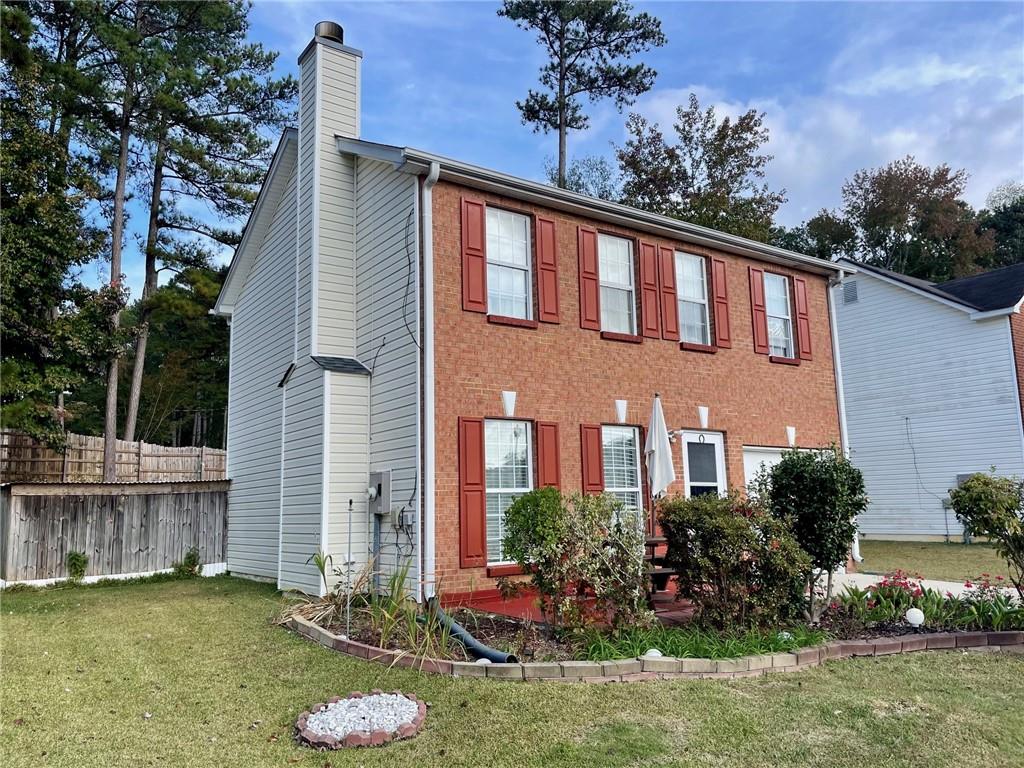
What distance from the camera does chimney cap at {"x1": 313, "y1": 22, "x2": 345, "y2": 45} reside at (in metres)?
10.5

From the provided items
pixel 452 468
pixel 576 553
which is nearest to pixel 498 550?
pixel 452 468

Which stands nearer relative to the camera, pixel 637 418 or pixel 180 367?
pixel 637 418

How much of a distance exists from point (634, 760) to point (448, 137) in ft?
59.9

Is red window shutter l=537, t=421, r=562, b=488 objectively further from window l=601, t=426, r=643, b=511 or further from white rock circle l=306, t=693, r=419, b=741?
white rock circle l=306, t=693, r=419, b=741

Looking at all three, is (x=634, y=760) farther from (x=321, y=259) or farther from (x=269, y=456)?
(x=269, y=456)

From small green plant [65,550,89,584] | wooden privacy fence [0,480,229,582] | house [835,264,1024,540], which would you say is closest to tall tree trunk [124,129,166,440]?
wooden privacy fence [0,480,229,582]

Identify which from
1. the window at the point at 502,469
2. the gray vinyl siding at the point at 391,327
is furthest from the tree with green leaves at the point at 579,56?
the window at the point at 502,469

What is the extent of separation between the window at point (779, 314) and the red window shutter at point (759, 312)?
0.27 meters

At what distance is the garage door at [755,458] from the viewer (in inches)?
456

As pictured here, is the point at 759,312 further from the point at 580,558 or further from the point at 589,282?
the point at 580,558

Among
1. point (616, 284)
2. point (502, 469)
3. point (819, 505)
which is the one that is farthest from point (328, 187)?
point (819, 505)

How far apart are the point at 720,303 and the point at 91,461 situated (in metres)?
14.7

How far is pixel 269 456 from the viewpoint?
38.1 feet

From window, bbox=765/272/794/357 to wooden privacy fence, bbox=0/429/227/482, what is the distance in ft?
43.3
